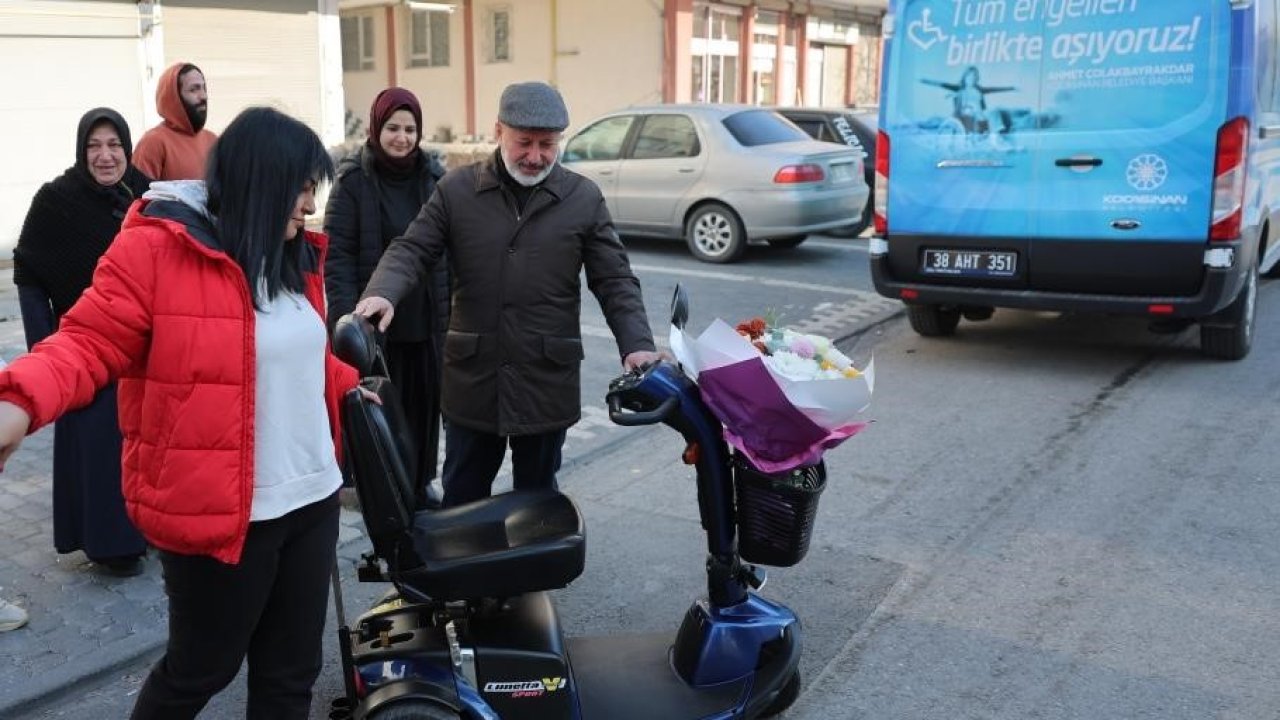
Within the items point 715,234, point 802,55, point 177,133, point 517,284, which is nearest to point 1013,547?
point 517,284

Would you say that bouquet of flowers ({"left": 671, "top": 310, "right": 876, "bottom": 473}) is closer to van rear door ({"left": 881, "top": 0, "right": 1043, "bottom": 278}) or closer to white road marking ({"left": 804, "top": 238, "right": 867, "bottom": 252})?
van rear door ({"left": 881, "top": 0, "right": 1043, "bottom": 278})

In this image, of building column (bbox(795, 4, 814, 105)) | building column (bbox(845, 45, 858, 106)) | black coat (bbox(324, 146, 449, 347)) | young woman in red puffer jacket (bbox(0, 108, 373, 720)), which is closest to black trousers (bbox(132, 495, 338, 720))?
young woman in red puffer jacket (bbox(0, 108, 373, 720))

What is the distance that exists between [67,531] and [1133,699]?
3.71m

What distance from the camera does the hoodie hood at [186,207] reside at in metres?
2.39

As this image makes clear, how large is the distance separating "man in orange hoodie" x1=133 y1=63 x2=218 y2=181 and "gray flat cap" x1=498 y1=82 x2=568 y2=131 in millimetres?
2360

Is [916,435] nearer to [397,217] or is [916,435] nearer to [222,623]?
[397,217]

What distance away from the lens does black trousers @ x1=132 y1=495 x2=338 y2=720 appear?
251cm

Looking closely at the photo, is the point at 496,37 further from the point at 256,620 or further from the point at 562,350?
the point at 256,620

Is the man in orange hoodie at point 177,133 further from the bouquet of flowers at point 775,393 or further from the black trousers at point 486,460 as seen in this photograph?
the bouquet of flowers at point 775,393

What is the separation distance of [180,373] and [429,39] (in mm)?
23823

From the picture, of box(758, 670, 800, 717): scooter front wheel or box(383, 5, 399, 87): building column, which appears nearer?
box(758, 670, 800, 717): scooter front wheel

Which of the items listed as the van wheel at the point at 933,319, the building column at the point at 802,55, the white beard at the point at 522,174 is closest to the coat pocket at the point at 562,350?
the white beard at the point at 522,174

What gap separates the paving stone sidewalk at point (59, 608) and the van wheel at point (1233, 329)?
18.4 feet

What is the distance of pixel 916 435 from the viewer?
6.13 metres
